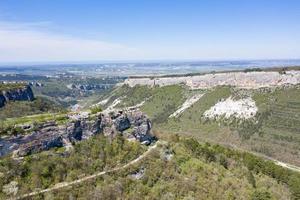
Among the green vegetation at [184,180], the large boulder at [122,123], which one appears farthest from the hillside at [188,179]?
the large boulder at [122,123]

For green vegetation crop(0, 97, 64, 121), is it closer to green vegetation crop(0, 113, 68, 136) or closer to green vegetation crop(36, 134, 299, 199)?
green vegetation crop(0, 113, 68, 136)

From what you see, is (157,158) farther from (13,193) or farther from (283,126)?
(283,126)

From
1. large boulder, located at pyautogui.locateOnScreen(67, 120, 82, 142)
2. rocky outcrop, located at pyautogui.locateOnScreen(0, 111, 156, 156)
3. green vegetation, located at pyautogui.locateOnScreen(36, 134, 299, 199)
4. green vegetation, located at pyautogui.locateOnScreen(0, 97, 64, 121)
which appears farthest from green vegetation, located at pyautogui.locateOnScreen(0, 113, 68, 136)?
green vegetation, located at pyautogui.locateOnScreen(0, 97, 64, 121)

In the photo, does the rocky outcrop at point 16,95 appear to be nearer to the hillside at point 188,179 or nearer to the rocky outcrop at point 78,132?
the rocky outcrop at point 78,132

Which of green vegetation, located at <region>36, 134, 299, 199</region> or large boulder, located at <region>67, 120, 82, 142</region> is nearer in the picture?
green vegetation, located at <region>36, 134, 299, 199</region>

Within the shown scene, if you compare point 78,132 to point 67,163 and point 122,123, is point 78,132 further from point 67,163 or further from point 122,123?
point 122,123
